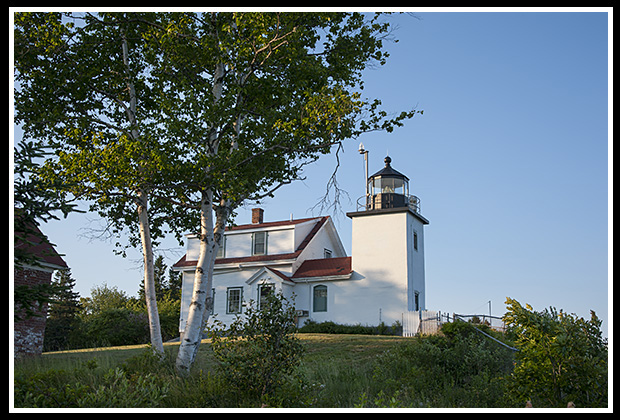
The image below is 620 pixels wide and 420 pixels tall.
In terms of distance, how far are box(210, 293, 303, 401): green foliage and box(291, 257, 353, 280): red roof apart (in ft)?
57.5

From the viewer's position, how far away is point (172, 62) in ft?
36.9

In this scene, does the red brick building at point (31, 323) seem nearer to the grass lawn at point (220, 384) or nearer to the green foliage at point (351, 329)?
the grass lawn at point (220, 384)

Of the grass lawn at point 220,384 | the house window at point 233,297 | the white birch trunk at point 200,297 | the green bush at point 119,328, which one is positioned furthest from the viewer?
the house window at point 233,297

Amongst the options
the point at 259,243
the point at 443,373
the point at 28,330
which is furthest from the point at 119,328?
the point at 443,373

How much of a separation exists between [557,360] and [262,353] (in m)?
4.11

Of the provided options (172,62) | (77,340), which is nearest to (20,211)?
(172,62)

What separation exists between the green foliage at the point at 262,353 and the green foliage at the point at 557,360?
10.6 feet

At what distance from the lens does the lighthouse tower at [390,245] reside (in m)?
24.9

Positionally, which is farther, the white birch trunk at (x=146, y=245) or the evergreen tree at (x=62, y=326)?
the evergreen tree at (x=62, y=326)

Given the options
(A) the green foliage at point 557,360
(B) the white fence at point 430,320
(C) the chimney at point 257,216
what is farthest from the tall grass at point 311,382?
(C) the chimney at point 257,216

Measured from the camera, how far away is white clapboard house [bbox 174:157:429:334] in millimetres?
25156

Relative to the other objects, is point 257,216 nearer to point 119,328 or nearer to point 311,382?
point 119,328

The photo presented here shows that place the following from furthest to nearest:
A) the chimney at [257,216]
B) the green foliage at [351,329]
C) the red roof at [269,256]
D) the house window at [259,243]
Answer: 1. the chimney at [257,216]
2. the house window at [259,243]
3. the red roof at [269,256]
4. the green foliage at [351,329]

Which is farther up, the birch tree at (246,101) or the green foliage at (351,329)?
the birch tree at (246,101)
